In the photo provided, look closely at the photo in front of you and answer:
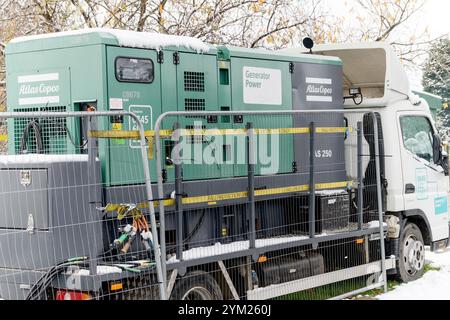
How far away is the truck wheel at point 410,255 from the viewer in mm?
10484

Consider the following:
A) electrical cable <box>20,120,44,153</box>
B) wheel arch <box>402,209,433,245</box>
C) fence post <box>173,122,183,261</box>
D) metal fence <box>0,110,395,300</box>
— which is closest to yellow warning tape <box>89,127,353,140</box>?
metal fence <box>0,110,395,300</box>

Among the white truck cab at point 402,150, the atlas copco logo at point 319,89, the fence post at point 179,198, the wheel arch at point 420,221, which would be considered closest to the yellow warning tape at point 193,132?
the fence post at point 179,198

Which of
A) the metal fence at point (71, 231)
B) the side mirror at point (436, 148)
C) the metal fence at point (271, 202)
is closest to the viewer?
the metal fence at point (71, 231)

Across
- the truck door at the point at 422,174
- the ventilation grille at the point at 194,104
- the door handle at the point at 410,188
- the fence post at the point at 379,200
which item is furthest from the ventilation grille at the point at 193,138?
the door handle at the point at 410,188

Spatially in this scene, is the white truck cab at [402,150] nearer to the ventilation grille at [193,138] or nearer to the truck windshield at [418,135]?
the truck windshield at [418,135]

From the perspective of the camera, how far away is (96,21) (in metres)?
14.1

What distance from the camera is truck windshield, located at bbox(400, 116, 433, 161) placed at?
10.7 meters

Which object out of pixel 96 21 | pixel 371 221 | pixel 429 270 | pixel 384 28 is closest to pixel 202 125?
pixel 371 221

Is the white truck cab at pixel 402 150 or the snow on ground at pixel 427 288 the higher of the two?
the white truck cab at pixel 402 150

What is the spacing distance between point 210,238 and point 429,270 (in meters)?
5.06

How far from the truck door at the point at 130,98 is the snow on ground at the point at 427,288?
4112 millimetres

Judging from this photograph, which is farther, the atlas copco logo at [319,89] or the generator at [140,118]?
the atlas copco logo at [319,89]

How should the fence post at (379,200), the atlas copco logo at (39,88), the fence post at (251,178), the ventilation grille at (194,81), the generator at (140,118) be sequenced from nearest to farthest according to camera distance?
1. the generator at (140,118)
2. the atlas copco logo at (39,88)
3. the fence post at (251,178)
4. the ventilation grille at (194,81)
5. the fence post at (379,200)

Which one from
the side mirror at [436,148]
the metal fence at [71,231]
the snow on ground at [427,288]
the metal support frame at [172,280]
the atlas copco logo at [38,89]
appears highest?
the atlas copco logo at [38,89]
